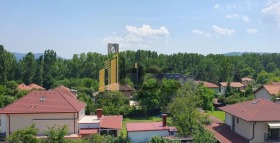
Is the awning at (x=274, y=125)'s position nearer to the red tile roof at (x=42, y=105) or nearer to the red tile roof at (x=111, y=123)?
the red tile roof at (x=111, y=123)

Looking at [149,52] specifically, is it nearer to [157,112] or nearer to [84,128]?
[157,112]

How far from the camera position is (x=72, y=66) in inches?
3543

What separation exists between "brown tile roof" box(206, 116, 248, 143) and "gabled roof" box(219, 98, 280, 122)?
66.4 inches

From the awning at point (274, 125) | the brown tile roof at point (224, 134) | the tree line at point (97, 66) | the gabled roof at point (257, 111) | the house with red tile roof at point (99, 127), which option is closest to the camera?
the awning at point (274, 125)

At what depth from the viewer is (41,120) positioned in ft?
99.2

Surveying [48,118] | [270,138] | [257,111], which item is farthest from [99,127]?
[270,138]

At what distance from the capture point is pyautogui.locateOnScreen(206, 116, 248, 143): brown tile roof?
23.9 meters

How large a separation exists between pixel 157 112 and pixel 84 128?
19082mm

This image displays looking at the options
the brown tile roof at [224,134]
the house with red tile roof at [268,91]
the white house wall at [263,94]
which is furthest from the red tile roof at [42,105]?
the white house wall at [263,94]

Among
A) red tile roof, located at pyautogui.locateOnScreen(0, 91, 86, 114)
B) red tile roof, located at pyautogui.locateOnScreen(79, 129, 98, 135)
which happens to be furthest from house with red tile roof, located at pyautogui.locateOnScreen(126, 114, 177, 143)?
red tile roof, located at pyautogui.locateOnScreen(0, 91, 86, 114)

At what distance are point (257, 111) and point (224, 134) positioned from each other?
357 cm

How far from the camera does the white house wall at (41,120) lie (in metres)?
30.1

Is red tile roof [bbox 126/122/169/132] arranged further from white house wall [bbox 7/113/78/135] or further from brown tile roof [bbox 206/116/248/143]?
white house wall [bbox 7/113/78/135]

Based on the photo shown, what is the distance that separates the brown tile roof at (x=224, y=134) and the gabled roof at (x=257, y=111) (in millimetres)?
1686
